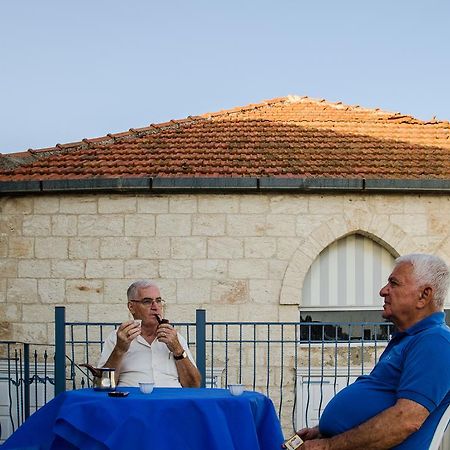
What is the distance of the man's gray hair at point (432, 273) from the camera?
422 cm

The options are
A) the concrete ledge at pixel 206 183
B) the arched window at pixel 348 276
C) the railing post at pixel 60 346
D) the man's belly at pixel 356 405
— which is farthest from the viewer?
the arched window at pixel 348 276

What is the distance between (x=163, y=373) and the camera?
6.41m

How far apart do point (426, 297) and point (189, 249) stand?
7.09 metres

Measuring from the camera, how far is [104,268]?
440 inches

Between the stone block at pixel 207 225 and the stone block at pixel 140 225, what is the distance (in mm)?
533

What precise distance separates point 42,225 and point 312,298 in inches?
142

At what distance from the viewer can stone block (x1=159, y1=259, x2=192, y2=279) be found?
36.6 feet

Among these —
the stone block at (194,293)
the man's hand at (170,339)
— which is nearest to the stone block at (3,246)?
the stone block at (194,293)

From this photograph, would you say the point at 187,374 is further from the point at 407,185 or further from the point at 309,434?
the point at 407,185

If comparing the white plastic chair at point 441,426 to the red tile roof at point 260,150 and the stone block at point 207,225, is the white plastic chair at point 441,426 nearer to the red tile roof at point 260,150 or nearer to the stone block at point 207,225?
the stone block at point 207,225

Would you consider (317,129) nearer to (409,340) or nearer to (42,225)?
(42,225)

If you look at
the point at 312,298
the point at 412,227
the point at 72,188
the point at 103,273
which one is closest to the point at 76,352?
the point at 103,273

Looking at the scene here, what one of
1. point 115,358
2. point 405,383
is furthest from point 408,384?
point 115,358

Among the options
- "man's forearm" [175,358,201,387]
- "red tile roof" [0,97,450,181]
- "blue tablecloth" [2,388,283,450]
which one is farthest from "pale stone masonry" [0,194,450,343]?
"blue tablecloth" [2,388,283,450]
